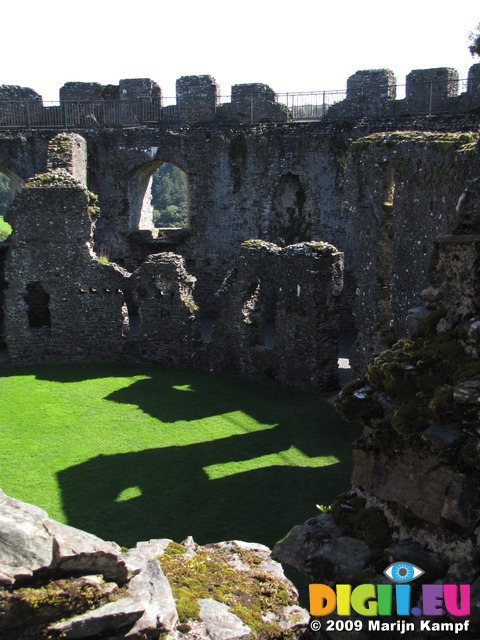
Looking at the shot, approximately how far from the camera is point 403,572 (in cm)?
473

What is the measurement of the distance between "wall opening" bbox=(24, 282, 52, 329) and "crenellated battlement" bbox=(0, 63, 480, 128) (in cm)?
586

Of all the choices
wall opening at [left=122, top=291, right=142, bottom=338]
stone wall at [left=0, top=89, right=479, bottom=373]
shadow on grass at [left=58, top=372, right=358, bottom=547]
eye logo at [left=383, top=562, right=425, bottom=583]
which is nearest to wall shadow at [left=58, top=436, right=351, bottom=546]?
shadow on grass at [left=58, top=372, right=358, bottom=547]

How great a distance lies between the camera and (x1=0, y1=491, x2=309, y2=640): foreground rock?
15.6 ft

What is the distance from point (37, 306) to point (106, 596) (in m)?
14.7

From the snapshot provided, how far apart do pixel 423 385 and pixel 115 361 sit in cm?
1266

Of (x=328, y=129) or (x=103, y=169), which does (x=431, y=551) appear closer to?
(x=328, y=129)

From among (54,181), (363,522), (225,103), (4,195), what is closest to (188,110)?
(225,103)

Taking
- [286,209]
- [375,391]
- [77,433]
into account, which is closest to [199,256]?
[286,209]

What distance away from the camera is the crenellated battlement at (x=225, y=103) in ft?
61.5

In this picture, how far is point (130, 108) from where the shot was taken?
A: 21.7 m

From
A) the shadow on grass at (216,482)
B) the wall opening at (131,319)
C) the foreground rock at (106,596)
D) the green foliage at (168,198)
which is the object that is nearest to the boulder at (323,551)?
the foreground rock at (106,596)

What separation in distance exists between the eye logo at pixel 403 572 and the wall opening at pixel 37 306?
1499cm

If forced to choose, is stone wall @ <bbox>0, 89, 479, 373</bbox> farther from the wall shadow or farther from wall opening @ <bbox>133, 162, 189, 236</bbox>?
the wall shadow

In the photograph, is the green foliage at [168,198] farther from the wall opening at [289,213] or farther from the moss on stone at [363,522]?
the moss on stone at [363,522]
